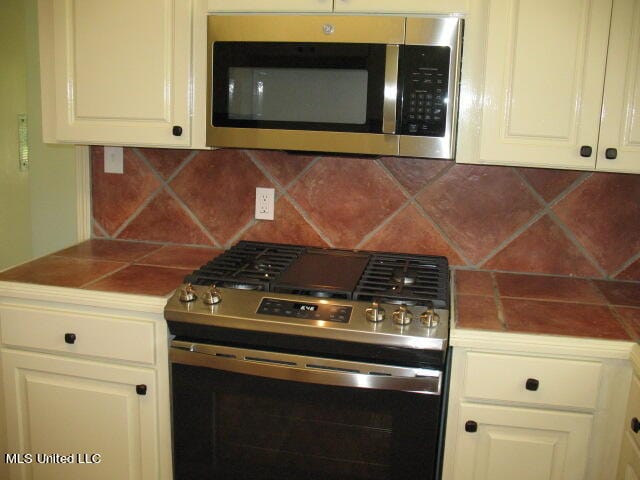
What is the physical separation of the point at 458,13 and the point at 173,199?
1.16 metres

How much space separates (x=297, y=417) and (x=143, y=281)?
1.96 feet

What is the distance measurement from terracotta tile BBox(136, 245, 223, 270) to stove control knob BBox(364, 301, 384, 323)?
2.20ft

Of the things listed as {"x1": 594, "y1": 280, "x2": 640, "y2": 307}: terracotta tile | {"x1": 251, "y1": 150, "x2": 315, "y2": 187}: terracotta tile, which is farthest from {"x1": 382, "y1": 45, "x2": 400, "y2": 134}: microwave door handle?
{"x1": 594, "y1": 280, "x2": 640, "y2": 307}: terracotta tile

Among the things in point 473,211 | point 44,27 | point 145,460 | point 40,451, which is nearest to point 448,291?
point 473,211

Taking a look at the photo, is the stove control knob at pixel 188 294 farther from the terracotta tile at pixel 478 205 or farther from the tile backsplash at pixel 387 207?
the terracotta tile at pixel 478 205

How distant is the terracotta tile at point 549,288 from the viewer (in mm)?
1746

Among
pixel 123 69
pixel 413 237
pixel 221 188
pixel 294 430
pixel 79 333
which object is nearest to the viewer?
pixel 294 430

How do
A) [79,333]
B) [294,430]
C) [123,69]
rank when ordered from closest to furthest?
[294,430] < [79,333] < [123,69]

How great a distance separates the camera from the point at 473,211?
78.3 inches

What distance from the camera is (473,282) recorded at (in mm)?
1864

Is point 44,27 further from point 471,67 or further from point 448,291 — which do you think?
point 448,291

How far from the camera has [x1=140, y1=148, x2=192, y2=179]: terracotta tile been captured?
216cm

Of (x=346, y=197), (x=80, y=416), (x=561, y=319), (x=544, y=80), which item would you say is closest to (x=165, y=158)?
(x=346, y=197)

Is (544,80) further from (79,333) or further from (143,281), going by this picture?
(79,333)
